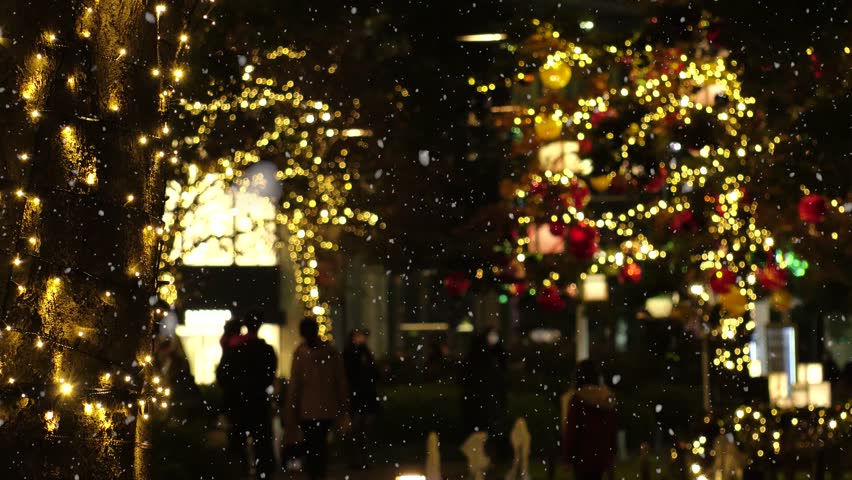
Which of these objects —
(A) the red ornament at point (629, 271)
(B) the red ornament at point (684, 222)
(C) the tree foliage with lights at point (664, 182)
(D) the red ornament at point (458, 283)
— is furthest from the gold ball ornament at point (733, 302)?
(D) the red ornament at point (458, 283)

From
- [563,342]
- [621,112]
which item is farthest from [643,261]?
[563,342]

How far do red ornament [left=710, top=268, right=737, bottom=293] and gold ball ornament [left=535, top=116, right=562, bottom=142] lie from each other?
2.20m

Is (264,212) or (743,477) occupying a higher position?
(264,212)

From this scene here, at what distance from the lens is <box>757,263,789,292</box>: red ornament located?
13219 mm

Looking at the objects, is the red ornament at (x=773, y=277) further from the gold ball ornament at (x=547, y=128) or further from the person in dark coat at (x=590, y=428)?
the person in dark coat at (x=590, y=428)

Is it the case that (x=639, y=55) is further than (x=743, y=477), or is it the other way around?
(x=743, y=477)

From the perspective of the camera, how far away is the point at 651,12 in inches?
400

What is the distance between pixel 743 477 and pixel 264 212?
2218 centimetres

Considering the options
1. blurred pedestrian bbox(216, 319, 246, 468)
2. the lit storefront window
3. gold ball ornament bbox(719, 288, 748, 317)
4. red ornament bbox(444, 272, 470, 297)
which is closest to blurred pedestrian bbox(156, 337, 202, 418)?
blurred pedestrian bbox(216, 319, 246, 468)

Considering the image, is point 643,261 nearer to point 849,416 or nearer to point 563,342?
point 849,416

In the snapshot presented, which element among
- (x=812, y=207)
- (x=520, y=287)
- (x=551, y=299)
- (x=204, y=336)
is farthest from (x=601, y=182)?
(x=204, y=336)

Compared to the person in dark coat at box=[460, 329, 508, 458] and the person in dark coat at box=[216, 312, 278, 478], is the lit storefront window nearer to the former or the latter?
the person in dark coat at box=[460, 329, 508, 458]

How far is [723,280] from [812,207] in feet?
5.34

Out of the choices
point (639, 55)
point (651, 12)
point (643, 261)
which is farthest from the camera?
point (643, 261)
